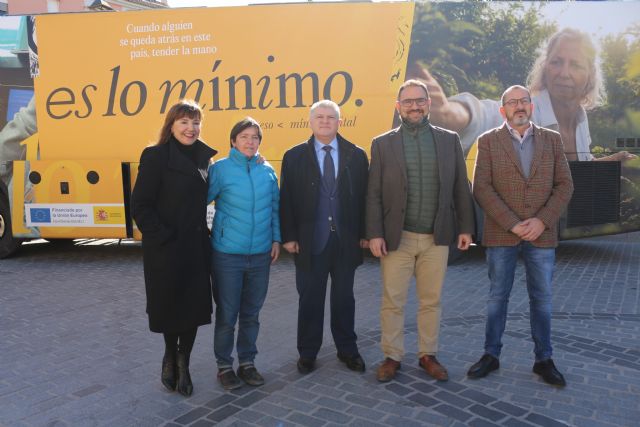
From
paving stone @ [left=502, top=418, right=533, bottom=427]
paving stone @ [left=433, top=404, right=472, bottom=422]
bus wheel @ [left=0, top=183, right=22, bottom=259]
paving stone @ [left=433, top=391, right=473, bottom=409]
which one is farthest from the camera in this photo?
bus wheel @ [left=0, top=183, right=22, bottom=259]

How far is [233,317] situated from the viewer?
12.3ft

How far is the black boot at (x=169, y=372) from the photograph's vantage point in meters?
3.66

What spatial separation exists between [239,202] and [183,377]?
3.84 feet

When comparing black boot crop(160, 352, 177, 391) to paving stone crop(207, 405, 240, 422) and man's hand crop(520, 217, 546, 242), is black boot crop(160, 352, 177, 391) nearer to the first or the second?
paving stone crop(207, 405, 240, 422)

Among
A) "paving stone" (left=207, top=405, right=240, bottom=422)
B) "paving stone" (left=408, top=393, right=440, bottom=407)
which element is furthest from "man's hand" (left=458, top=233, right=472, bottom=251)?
"paving stone" (left=207, top=405, right=240, bottom=422)

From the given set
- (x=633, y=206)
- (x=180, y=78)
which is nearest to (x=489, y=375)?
(x=633, y=206)

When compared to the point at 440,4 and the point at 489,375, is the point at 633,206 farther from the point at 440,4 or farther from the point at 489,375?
the point at 489,375

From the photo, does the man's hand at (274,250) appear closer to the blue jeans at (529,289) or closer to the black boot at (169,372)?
the black boot at (169,372)

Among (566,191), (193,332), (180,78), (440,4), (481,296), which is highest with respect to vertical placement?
(440,4)

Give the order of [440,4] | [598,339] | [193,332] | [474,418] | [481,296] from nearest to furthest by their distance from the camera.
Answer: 1. [474,418]
2. [193,332]
3. [598,339]
4. [481,296]
5. [440,4]

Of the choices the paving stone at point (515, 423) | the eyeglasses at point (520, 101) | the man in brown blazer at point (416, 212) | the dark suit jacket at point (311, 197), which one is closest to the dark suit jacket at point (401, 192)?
the man in brown blazer at point (416, 212)

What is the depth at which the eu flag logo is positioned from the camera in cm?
804

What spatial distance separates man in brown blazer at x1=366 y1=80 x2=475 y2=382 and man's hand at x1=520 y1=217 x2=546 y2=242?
0.34 metres

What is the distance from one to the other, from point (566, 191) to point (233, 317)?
2.32 m
